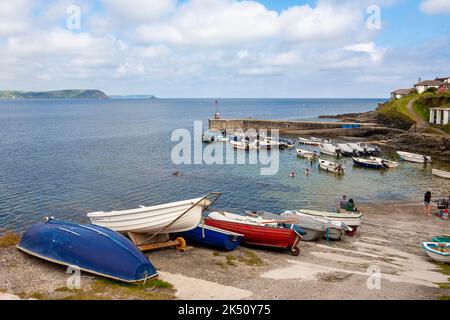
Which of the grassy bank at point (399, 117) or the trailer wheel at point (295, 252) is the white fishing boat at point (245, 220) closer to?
the trailer wheel at point (295, 252)

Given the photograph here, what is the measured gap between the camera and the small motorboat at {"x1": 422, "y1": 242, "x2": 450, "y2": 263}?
70.4 ft

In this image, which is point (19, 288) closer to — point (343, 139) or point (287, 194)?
point (287, 194)

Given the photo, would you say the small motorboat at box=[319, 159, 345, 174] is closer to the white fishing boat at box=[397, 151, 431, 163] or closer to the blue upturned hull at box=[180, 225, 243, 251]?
the white fishing boat at box=[397, 151, 431, 163]

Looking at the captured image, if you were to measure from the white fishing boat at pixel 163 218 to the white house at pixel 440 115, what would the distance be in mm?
68656

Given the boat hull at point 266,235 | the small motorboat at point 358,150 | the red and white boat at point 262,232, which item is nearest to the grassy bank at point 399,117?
the small motorboat at point 358,150

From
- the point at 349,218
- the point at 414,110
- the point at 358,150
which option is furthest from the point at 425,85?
the point at 349,218

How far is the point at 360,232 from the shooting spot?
28422 mm

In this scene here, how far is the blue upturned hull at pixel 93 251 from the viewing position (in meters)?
16.6

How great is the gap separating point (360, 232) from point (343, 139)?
61.7 metres

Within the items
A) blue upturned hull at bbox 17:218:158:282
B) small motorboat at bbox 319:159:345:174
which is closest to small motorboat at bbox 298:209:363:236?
blue upturned hull at bbox 17:218:158:282

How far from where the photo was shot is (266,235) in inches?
909

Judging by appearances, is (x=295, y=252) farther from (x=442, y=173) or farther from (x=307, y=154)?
(x=307, y=154)

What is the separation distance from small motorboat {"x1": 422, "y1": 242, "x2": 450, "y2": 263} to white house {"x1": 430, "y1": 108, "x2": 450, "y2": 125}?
60876 millimetres
